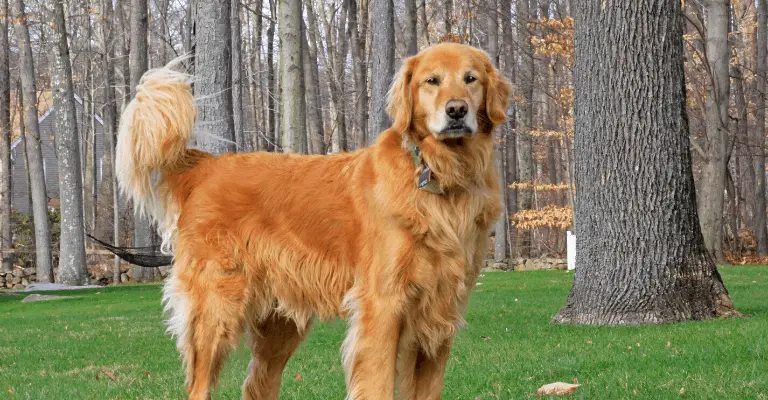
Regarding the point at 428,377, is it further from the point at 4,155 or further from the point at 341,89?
the point at 341,89

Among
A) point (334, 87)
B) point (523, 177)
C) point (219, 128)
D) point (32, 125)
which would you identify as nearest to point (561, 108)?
point (523, 177)

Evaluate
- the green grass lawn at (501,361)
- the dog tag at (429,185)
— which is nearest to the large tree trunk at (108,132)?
the green grass lawn at (501,361)

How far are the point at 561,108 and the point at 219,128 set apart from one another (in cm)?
1998

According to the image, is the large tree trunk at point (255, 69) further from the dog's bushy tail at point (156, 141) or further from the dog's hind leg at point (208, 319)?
the dog's hind leg at point (208, 319)

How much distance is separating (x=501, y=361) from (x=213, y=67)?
529cm

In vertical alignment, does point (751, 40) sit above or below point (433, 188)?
above

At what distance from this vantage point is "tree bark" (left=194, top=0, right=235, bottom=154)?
997 cm

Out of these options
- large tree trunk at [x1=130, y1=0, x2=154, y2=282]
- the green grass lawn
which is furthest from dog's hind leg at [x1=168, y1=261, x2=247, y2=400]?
large tree trunk at [x1=130, y1=0, x2=154, y2=282]

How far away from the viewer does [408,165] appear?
14.7 ft

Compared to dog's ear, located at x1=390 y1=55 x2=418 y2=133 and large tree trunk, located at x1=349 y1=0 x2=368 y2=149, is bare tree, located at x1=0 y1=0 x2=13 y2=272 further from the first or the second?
dog's ear, located at x1=390 y1=55 x2=418 y2=133

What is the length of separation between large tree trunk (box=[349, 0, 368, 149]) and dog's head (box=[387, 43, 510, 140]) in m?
25.3

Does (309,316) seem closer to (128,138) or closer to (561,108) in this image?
(128,138)

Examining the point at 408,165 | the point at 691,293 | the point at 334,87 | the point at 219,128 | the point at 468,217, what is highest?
the point at 334,87

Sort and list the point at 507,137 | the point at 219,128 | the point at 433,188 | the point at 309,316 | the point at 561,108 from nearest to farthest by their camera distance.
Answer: the point at 433,188
the point at 309,316
the point at 219,128
the point at 561,108
the point at 507,137
